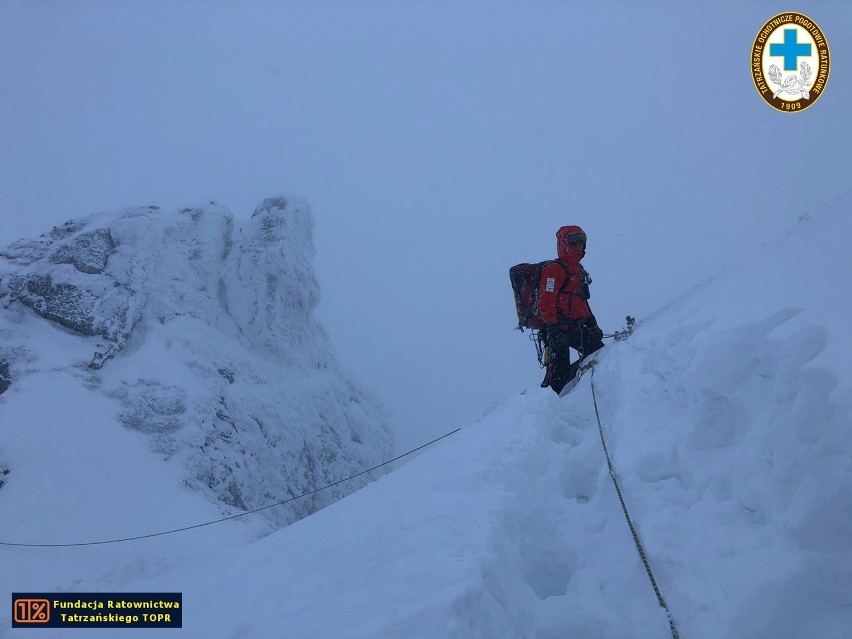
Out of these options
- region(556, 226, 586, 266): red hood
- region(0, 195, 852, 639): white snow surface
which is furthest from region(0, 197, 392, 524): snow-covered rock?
region(556, 226, 586, 266): red hood

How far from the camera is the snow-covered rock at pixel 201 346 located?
13.0m

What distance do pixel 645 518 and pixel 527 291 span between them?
19.9 feet

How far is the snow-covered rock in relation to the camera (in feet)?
42.8

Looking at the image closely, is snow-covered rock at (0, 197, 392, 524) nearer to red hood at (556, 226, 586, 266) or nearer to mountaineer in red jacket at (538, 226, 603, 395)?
mountaineer in red jacket at (538, 226, 603, 395)

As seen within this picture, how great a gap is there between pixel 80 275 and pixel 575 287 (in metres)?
13.5

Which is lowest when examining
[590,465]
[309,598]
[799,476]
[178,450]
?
[309,598]

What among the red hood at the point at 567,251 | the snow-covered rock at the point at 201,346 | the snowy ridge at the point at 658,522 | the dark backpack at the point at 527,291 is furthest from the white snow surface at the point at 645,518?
the snow-covered rock at the point at 201,346

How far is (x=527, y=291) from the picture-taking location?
985cm

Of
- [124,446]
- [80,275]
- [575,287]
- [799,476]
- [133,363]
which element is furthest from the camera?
[80,275]

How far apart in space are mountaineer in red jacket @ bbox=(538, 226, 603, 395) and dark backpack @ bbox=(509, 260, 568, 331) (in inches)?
16.4

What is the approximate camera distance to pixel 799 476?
3227 millimetres

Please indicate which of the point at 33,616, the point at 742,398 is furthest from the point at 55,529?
the point at 742,398

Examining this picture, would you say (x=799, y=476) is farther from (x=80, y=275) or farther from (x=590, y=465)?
(x=80, y=275)

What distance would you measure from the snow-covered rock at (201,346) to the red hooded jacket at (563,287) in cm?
879
